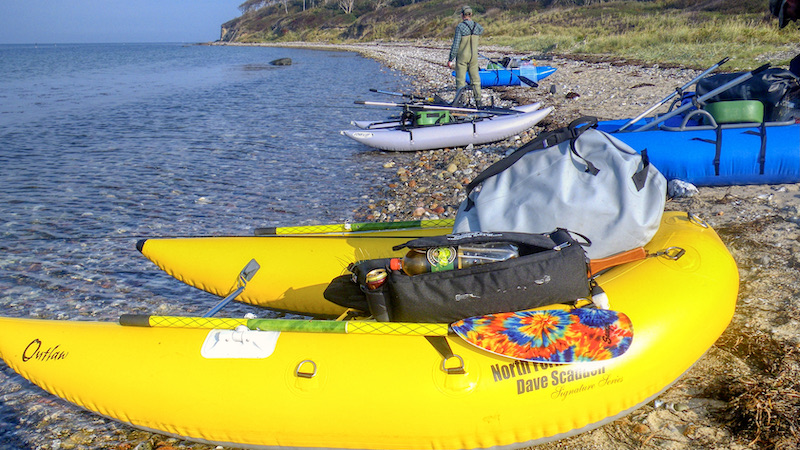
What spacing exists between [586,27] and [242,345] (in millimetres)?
30709

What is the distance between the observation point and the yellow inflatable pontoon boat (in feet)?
8.12

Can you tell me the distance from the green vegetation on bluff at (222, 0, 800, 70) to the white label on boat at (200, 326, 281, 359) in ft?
37.8

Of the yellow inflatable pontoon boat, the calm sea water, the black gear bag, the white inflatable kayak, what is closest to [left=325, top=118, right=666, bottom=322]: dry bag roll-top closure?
the black gear bag

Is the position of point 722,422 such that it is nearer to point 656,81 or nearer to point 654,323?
point 654,323

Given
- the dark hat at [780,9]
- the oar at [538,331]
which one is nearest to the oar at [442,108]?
the dark hat at [780,9]

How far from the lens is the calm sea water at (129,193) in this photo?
430cm

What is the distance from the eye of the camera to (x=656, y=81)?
11.0 m

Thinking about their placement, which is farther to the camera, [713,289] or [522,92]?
[522,92]

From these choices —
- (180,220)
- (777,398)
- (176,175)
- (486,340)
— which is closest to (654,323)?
(777,398)

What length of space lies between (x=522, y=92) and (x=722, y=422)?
11.7 meters

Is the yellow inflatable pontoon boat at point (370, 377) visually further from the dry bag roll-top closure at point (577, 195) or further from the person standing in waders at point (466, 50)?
the person standing in waders at point (466, 50)

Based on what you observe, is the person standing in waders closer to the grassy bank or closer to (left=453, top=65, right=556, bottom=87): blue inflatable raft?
(left=453, top=65, right=556, bottom=87): blue inflatable raft

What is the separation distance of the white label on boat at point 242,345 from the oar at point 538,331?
17 centimetres

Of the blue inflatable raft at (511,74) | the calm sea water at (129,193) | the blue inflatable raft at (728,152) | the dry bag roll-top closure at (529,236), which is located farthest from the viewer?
the blue inflatable raft at (511,74)
